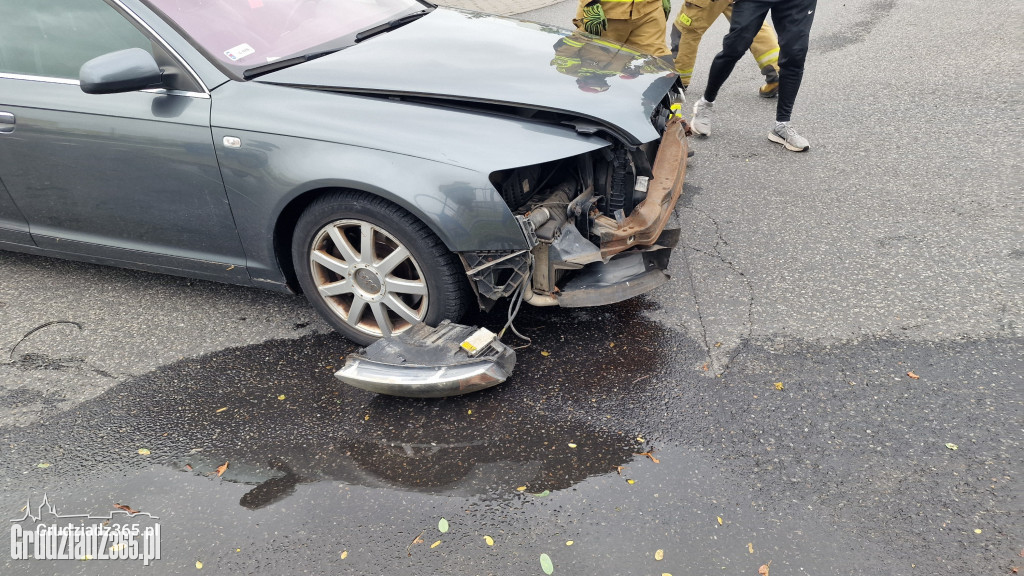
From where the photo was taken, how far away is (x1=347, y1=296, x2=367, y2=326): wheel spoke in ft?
9.72

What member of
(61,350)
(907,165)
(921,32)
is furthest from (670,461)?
(921,32)

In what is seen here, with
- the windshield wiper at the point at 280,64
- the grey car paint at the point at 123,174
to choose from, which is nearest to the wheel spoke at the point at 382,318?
the grey car paint at the point at 123,174

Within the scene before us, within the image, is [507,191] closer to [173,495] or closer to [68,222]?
[173,495]

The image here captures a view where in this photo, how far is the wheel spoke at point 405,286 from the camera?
2.82m

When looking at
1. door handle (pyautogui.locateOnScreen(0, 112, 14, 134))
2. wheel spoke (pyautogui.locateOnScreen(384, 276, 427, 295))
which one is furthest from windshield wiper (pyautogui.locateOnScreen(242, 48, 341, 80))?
door handle (pyautogui.locateOnScreen(0, 112, 14, 134))

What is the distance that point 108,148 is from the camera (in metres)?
2.95

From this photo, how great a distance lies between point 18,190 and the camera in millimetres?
3273

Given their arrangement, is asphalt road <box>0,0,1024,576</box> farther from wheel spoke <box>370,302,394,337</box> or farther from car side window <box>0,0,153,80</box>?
car side window <box>0,0,153,80</box>

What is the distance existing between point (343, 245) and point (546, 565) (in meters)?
1.52

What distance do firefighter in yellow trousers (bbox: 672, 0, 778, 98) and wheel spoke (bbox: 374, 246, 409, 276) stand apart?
2.77 metres

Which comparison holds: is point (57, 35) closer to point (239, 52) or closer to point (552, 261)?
point (239, 52)

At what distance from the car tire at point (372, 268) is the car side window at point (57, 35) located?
1141 millimetres

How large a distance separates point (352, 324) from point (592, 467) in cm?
128

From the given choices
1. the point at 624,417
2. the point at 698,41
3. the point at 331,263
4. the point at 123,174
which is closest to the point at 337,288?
the point at 331,263
